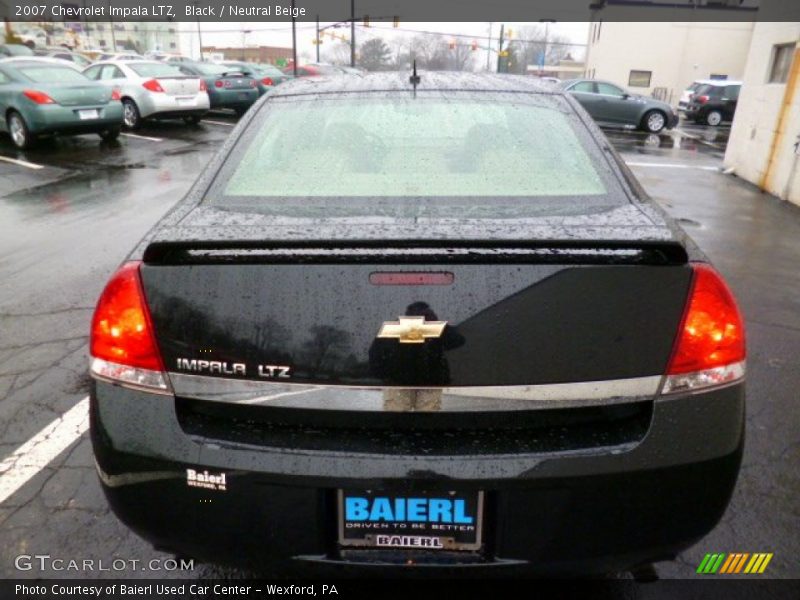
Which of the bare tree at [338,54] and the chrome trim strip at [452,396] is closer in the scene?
the chrome trim strip at [452,396]

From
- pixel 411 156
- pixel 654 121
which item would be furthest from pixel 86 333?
pixel 654 121

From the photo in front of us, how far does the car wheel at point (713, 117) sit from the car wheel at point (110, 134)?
20.1 m

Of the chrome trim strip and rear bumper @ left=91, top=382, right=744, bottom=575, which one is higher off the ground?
the chrome trim strip

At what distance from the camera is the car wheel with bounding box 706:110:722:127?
23.3m

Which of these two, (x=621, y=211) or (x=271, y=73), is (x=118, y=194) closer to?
(x=621, y=211)

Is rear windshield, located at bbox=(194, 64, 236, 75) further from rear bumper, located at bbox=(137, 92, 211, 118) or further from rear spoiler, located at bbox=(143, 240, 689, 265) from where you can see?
rear spoiler, located at bbox=(143, 240, 689, 265)

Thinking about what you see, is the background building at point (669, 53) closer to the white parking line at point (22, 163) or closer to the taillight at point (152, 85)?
the taillight at point (152, 85)

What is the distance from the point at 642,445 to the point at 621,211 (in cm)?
75

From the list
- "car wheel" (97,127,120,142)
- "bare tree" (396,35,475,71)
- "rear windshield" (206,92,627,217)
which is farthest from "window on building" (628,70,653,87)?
"rear windshield" (206,92,627,217)

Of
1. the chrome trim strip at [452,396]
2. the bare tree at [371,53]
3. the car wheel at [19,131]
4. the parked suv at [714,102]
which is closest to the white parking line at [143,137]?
the car wheel at [19,131]

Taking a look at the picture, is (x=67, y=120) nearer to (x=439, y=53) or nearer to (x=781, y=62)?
(x=781, y=62)

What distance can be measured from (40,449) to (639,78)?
133 ft

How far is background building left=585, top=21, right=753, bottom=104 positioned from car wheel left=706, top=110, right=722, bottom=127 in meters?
14.1

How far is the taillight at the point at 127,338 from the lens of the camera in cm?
174
